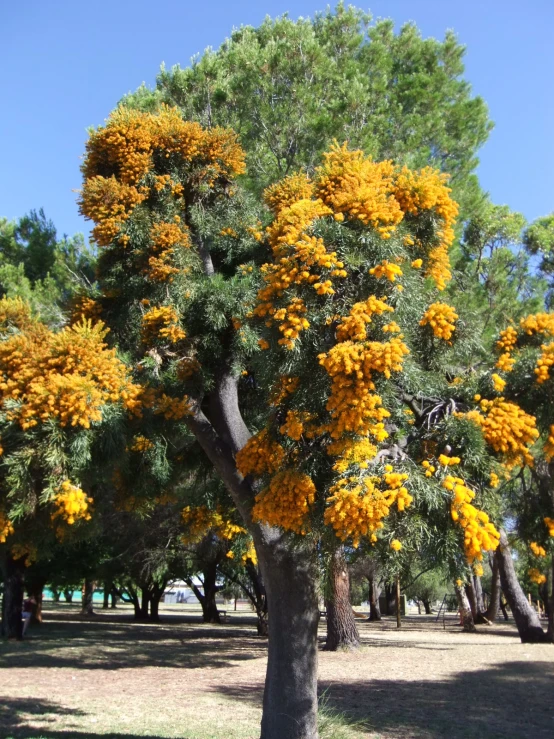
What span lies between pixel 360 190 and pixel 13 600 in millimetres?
15938

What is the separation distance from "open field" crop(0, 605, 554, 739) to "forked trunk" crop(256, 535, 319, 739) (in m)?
0.84

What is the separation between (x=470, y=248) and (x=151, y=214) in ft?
30.3

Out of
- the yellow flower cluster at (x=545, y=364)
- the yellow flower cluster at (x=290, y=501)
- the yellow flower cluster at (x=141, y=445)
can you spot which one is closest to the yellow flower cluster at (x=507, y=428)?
the yellow flower cluster at (x=545, y=364)

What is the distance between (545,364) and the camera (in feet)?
16.7

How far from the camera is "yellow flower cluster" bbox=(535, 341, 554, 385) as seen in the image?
5.04m

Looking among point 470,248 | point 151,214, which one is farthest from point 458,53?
point 151,214

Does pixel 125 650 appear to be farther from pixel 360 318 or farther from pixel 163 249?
pixel 360 318

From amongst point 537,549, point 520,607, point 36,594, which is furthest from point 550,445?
point 36,594

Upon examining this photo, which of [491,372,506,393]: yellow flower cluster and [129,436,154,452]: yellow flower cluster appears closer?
[491,372,506,393]: yellow flower cluster

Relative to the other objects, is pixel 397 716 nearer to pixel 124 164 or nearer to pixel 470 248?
pixel 124 164

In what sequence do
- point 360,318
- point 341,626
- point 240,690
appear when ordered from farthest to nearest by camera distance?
1. point 341,626
2. point 240,690
3. point 360,318

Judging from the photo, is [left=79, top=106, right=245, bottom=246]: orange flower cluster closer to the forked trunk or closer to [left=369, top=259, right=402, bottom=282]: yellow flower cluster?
[left=369, top=259, right=402, bottom=282]: yellow flower cluster

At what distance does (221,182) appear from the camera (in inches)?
360

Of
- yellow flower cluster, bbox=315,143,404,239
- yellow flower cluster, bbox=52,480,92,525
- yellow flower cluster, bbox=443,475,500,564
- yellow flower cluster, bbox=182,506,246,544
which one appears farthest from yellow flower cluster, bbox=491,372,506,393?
yellow flower cluster, bbox=182,506,246,544
